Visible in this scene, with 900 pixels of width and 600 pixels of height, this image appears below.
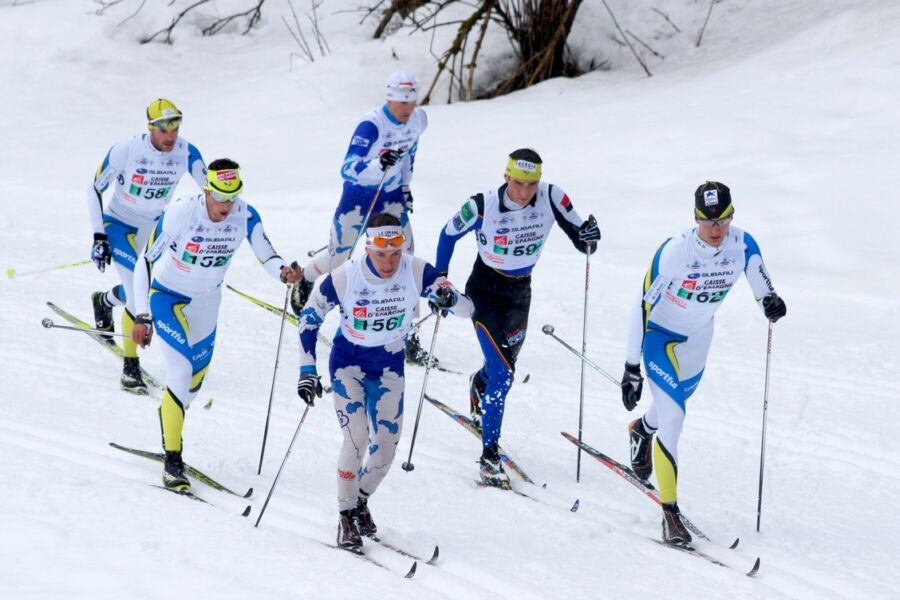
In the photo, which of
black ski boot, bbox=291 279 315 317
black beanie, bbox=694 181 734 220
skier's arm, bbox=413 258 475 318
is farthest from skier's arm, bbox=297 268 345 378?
black ski boot, bbox=291 279 315 317

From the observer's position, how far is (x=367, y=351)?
6.44 m

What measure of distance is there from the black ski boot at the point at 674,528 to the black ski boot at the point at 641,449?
0.89m

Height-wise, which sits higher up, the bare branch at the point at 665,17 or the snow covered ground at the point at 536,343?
the bare branch at the point at 665,17

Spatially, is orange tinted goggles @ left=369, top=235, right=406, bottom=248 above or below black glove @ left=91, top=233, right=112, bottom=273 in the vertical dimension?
above

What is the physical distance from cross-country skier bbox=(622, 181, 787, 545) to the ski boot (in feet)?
3.55

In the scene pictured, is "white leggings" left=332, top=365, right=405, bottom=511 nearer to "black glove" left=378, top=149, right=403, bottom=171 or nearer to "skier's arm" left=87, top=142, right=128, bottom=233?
"black glove" left=378, top=149, right=403, bottom=171

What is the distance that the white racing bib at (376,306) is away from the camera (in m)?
6.33

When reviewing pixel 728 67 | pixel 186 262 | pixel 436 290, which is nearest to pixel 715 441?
A: pixel 436 290

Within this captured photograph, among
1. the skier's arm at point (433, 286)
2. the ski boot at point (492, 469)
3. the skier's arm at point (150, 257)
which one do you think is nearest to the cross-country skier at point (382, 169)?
the skier's arm at point (150, 257)

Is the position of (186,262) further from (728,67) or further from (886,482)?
(728,67)

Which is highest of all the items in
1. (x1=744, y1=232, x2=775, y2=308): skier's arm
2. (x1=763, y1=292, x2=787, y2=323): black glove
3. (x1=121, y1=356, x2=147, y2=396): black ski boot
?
(x1=744, y1=232, x2=775, y2=308): skier's arm

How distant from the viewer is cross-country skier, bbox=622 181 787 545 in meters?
6.77

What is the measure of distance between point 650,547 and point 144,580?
2.80 metres

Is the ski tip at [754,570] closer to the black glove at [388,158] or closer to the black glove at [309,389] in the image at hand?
the black glove at [309,389]
